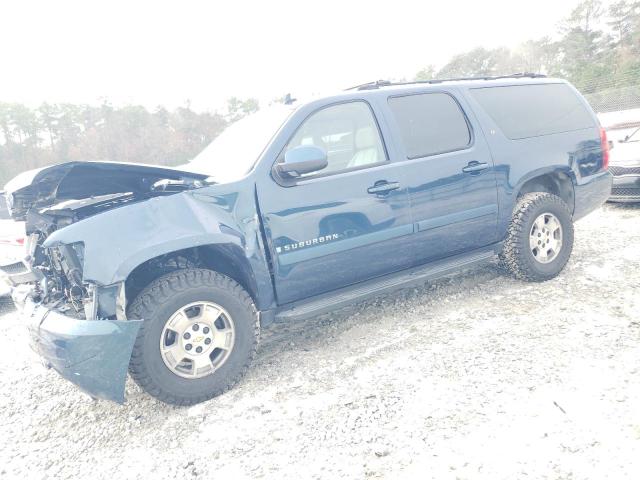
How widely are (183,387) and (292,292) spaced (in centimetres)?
92

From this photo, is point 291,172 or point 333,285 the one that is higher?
point 291,172

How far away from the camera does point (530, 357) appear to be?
9.74ft

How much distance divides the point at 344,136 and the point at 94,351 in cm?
218

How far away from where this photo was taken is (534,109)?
4.33 meters

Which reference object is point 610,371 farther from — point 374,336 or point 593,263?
point 593,263

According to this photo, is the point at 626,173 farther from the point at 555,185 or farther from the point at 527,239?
the point at 527,239

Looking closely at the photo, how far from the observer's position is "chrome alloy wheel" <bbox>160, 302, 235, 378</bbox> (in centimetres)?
284

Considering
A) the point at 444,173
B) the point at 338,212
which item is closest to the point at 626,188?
the point at 444,173

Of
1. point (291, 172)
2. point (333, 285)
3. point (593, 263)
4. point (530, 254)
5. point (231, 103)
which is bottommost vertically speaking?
point (593, 263)

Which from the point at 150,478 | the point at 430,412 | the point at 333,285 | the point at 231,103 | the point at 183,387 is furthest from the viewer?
the point at 231,103

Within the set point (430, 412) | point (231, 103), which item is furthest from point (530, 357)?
point (231, 103)

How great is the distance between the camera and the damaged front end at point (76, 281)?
259 centimetres

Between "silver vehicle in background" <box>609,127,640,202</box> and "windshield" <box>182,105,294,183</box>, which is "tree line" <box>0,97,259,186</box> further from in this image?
"windshield" <box>182,105,294,183</box>

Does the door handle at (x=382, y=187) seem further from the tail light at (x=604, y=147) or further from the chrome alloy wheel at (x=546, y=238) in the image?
the tail light at (x=604, y=147)
